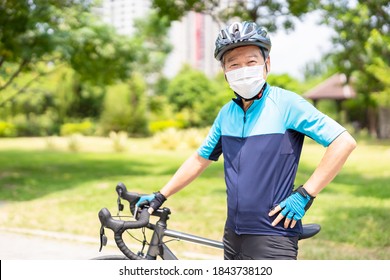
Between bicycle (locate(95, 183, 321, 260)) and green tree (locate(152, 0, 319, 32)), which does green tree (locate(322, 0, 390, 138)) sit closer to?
green tree (locate(152, 0, 319, 32))

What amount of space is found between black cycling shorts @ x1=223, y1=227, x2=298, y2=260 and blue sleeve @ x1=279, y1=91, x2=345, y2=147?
1.68ft

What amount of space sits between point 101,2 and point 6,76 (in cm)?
499

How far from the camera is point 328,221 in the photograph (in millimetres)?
9477

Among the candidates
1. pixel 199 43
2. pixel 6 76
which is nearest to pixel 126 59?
pixel 6 76

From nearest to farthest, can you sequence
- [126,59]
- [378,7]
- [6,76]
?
[378,7]
[6,76]
[126,59]

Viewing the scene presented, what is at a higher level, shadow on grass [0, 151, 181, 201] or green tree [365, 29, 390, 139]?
green tree [365, 29, 390, 139]

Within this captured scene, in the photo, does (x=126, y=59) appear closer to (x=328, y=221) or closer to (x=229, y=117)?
(x=328, y=221)

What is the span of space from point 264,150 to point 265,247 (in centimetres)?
47

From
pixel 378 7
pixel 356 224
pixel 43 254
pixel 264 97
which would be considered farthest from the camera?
pixel 378 7

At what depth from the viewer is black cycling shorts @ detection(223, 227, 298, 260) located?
2855 mm

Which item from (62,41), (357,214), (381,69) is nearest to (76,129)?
(381,69)

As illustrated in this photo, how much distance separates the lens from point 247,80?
288cm

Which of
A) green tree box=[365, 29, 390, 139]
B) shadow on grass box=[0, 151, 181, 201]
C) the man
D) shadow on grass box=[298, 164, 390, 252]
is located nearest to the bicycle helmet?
the man

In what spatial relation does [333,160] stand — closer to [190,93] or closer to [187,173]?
[187,173]
